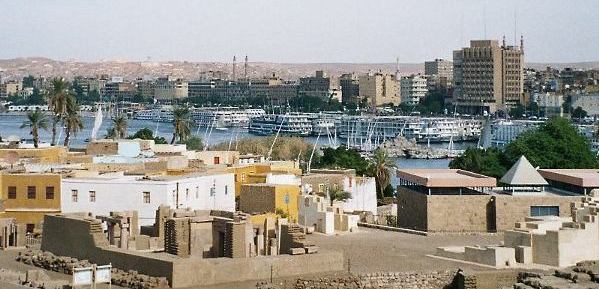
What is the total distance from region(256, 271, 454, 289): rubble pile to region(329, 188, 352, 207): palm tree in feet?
32.4

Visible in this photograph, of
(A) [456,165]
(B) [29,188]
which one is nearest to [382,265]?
(B) [29,188]

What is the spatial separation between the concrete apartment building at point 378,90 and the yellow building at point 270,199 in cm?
15069

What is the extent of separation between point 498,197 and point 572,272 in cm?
542

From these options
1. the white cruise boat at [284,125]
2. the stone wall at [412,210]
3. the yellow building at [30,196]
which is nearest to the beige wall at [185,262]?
the yellow building at [30,196]

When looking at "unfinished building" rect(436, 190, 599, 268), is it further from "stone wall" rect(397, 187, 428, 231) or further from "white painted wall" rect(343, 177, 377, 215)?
"white painted wall" rect(343, 177, 377, 215)

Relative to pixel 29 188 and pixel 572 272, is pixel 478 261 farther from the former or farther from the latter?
pixel 29 188

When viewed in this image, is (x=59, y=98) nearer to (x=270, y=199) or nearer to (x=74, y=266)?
(x=270, y=199)

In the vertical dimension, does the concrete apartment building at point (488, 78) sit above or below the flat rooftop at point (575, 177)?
above

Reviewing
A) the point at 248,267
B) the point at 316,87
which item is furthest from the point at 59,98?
the point at 316,87

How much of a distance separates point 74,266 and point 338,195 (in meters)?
11.8

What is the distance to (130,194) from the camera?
23594 millimetres

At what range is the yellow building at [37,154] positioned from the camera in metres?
30.8

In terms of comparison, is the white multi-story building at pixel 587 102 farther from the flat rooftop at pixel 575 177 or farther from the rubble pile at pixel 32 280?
the rubble pile at pixel 32 280

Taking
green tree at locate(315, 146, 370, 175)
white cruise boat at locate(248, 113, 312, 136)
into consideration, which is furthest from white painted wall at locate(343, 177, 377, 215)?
white cruise boat at locate(248, 113, 312, 136)
